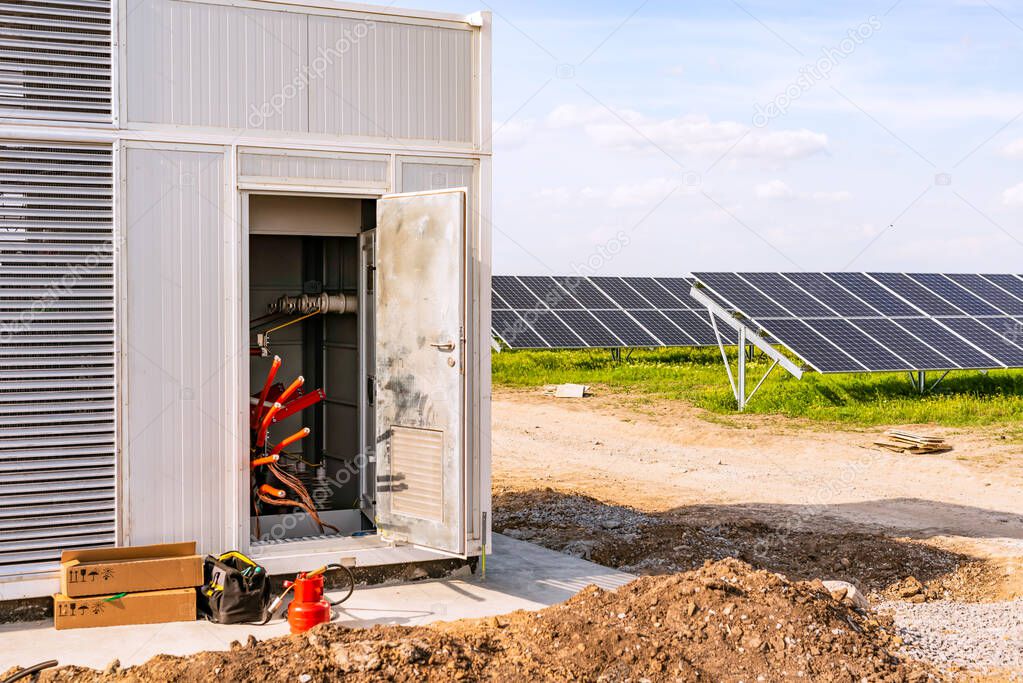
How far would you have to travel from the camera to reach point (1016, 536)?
9.23m

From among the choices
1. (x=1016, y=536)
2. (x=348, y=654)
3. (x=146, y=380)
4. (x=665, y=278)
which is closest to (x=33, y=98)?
(x=146, y=380)

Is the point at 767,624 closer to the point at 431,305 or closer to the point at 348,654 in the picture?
the point at 348,654

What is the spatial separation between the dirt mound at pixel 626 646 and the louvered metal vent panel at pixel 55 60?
10.3 feet

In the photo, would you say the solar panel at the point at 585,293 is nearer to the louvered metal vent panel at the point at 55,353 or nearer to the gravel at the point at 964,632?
the gravel at the point at 964,632

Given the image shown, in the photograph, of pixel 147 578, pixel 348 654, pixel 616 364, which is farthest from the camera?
pixel 616 364

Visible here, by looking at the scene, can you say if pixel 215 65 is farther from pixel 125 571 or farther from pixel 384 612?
pixel 384 612

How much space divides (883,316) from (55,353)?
49.6 ft

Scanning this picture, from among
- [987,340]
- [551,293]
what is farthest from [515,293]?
[987,340]

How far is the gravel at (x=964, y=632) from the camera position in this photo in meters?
5.70

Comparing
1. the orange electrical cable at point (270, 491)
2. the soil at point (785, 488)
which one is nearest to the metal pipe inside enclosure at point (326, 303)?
the orange electrical cable at point (270, 491)

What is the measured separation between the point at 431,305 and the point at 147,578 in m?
2.33

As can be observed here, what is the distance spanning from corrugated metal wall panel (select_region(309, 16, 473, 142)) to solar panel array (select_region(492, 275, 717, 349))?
50.2 feet

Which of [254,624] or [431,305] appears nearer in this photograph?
[254,624]

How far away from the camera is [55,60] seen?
6066 millimetres
